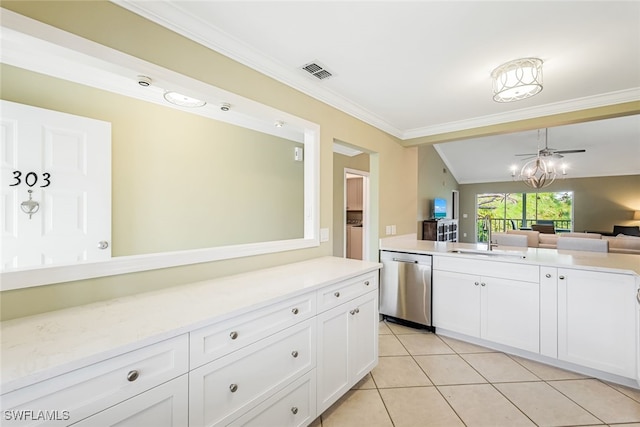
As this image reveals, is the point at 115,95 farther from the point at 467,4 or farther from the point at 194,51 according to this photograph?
the point at 467,4

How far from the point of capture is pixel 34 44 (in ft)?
3.59

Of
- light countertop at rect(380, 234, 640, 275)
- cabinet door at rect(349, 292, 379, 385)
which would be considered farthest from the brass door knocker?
light countertop at rect(380, 234, 640, 275)

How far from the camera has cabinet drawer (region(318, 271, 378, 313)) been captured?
164 cm

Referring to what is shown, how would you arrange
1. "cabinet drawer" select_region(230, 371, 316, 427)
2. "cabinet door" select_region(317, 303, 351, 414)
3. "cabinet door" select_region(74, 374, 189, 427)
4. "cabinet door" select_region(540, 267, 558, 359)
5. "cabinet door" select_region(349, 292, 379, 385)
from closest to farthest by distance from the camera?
"cabinet door" select_region(74, 374, 189, 427) < "cabinet drawer" select_region(230, 371, 316, 427) < "cabinet door" select_region(317, 303, 351, 414) < "cabinet door" select_region(349, 292, 379, 385) < "cabinet door" select_region(540, 267, 558, 359)

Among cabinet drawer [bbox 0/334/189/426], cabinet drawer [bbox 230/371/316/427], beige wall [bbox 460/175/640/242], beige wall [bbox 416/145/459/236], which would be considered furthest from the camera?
beige wall [bbox 460/175/640/242]

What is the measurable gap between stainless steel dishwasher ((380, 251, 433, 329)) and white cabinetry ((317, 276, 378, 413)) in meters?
1.10

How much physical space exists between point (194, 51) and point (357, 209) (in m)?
4.68

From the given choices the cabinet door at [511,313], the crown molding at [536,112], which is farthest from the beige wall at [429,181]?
the cabinet door at [511,313]

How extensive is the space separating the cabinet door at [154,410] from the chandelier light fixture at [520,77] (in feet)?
8.71

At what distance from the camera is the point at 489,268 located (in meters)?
2.60

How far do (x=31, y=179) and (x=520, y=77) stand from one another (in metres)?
3.41

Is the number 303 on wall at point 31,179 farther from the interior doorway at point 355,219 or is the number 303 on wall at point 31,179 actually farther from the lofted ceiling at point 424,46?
the interior doorway at point 355,219

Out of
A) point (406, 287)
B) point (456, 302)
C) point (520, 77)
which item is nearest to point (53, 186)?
point (406, 287)

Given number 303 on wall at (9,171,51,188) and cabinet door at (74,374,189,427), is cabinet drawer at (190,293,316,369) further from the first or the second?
number 303 on wall at (9,171,51,188)
